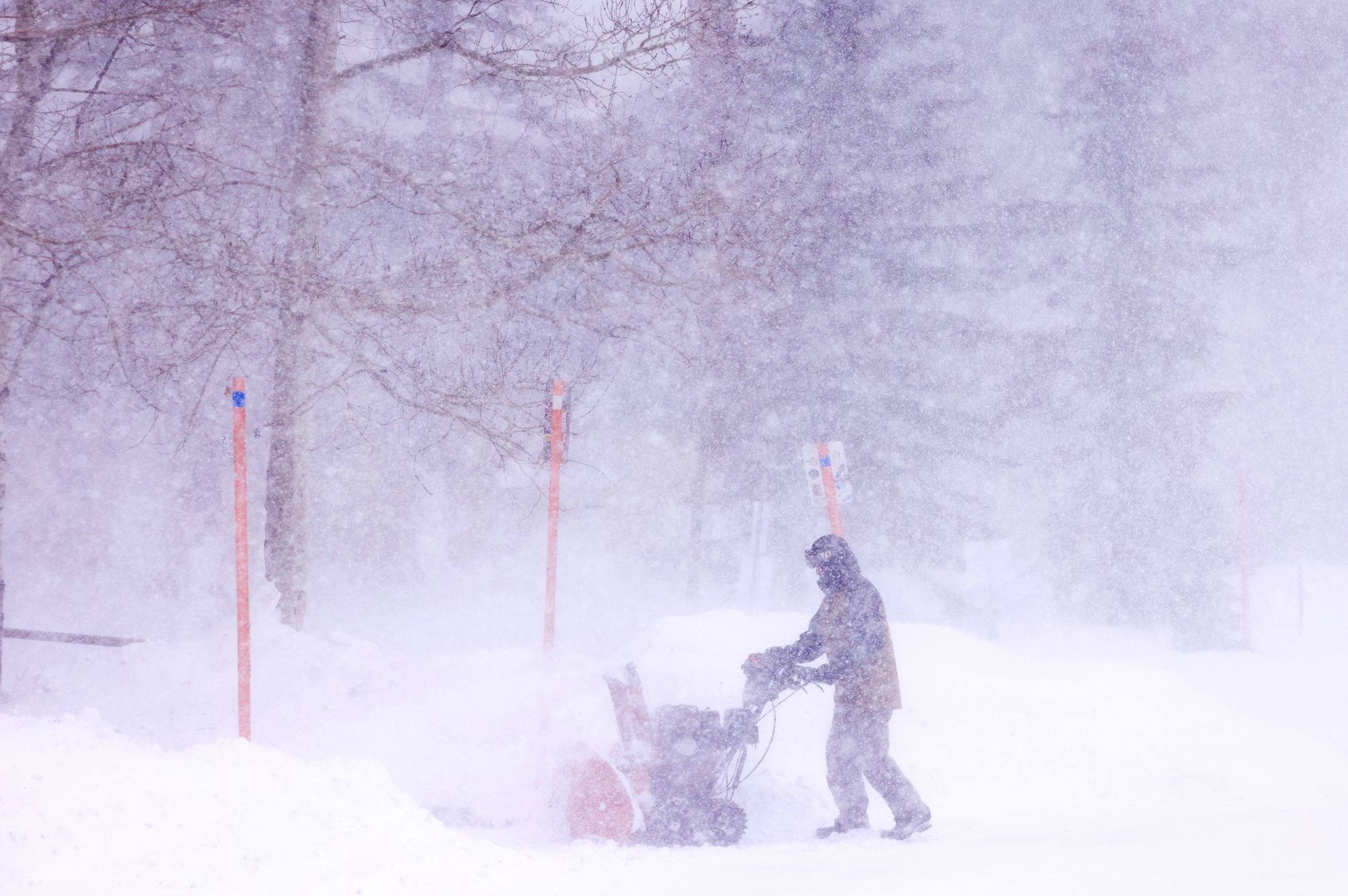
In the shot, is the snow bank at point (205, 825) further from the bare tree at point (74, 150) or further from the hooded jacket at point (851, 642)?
the bare tree at point (74, 150)

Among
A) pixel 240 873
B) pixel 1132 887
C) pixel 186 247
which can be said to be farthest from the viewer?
pixel 186 247

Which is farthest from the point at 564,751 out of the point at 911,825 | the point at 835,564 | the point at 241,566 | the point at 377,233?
the point at 377,233

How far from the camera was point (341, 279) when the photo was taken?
7.14 meters

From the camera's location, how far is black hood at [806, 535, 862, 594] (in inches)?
230

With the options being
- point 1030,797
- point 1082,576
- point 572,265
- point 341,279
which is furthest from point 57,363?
point 1082,576

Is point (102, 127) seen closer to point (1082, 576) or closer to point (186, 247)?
point (186, 247)

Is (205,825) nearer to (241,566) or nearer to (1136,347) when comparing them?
(241,566)

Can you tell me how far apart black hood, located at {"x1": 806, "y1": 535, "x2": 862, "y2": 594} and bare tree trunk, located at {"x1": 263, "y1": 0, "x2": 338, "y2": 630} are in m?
4.64

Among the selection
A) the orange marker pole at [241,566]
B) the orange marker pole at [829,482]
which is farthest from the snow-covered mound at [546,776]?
the orange marker pole at [829,482]

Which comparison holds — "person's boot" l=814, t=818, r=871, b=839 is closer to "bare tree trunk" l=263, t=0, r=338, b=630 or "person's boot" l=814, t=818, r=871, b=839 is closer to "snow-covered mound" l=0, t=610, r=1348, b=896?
"snow-covered mound" l=0, t=610, r=1348, b=896

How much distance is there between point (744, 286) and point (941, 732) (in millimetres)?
4771

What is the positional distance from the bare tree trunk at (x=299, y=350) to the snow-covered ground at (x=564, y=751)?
0.89m

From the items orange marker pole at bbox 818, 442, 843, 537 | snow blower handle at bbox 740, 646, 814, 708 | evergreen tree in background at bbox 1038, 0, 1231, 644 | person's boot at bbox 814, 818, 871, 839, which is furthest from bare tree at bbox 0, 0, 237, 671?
evergreen tree in background at bbox 1038, 0, 1231, 644

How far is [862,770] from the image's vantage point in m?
5.83
